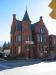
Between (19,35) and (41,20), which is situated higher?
(41,20)

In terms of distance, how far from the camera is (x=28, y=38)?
208 ft

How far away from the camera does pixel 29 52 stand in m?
62.9

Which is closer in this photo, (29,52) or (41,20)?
(29,52)

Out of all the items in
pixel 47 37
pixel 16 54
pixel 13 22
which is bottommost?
pixel 16 54

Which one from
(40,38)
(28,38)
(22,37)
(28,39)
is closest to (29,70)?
(22,37)

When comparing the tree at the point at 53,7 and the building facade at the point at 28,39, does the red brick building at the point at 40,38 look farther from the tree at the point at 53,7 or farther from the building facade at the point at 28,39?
the tree at the point at 53,7

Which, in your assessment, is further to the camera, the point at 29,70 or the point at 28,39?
the point at 28,39

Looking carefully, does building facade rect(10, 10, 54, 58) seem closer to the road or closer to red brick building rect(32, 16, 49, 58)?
red brick building rect(32, 16, 49, 58)

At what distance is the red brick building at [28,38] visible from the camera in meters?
62.9

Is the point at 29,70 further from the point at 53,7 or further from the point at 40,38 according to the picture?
the point at 40,38

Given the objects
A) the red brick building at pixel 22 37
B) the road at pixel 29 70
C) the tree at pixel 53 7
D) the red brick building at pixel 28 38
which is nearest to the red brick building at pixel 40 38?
the red brick building at pixel 28 38

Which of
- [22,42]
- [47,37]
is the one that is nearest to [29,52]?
[22,42]

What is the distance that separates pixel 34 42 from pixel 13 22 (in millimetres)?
7824

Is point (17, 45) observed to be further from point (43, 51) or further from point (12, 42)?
point (43, 51)
